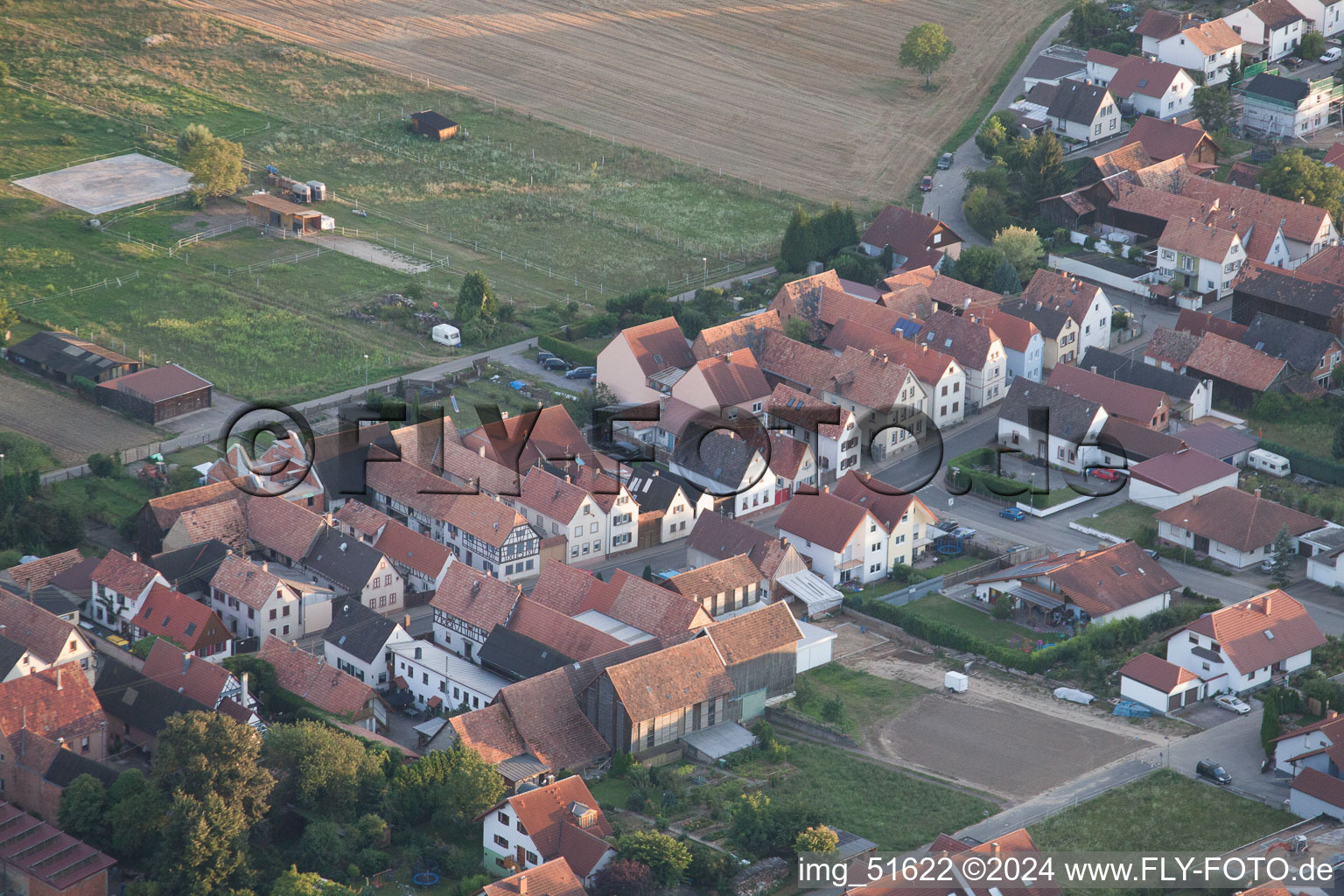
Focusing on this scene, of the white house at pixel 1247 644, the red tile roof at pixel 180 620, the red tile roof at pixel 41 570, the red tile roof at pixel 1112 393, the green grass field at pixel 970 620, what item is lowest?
the red tile roof at pixel 41 570

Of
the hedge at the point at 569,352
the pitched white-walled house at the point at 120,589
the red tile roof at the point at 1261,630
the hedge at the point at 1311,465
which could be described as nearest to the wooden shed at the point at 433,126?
the hedge at the point at 569,352

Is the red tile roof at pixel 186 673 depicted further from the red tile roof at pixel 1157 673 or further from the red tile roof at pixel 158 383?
the red tile roof at pixel 1157 673

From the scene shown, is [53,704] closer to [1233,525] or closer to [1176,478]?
[1233,525]

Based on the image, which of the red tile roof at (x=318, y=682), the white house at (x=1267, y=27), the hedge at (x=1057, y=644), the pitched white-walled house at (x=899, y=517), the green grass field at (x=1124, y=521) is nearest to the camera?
the red tile roof at (x=318, y=682)

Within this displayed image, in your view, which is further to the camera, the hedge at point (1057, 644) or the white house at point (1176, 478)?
the white house at point (1176, 478)

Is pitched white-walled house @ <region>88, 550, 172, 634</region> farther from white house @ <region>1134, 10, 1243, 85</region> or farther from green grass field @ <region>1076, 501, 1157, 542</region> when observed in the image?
white house @ <region>1134, 10, 1243, 85</region>

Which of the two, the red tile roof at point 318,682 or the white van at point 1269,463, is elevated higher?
the white van at point 1269,463

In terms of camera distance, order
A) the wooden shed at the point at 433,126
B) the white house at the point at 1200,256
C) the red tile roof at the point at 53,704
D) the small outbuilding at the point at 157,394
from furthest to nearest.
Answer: the wooden shed at the point at 433,126
the white house at the point at 1200,256
the small outbuilding at the point at 157,394
the red tile roof at the point at 53,704

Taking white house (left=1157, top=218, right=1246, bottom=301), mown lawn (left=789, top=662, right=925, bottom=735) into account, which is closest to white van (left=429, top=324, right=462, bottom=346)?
mown lawn (left=789, top=662, right=925, bottom=735)
